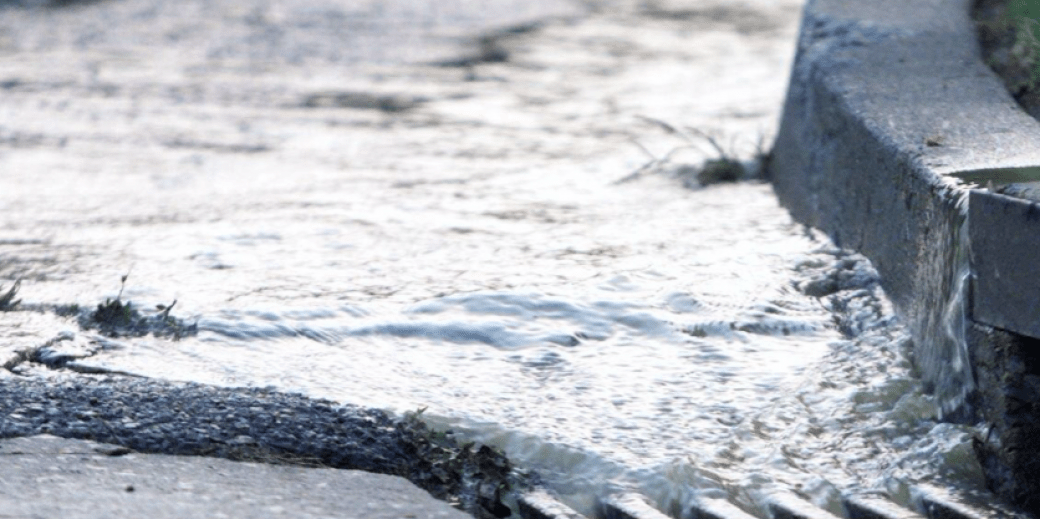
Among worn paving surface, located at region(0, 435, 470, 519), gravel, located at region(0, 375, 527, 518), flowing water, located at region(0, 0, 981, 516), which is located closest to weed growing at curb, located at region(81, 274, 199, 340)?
flowing water, located at region(0, 0, 981, 516)

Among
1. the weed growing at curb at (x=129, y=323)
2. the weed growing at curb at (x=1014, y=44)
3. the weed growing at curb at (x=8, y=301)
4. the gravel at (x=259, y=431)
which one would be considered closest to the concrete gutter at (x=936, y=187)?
the weed growing at curb at (x=1014, y=44)

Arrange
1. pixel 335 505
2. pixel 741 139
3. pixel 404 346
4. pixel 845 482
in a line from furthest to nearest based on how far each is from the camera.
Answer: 1. pixel 741 139
2. pixel 404 346
3. pixel 845 482
4. pixel 335 505

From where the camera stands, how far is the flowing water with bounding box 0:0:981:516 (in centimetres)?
257

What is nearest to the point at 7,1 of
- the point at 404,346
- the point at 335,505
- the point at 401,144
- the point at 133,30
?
the point at 133,30

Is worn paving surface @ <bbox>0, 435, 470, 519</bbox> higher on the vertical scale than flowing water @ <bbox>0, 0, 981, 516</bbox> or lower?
higher

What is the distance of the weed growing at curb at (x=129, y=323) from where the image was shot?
297 cm

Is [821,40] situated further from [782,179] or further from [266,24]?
[266,24]

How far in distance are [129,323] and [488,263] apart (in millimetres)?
1019

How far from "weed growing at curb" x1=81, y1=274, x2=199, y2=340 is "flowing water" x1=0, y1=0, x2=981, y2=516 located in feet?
0.18

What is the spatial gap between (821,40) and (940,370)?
1933 mm

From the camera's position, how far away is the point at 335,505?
2.13 m

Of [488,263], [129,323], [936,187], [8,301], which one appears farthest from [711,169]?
[8,301]

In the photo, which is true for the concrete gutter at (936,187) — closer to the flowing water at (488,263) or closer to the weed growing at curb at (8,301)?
the flowing water at (488,263)

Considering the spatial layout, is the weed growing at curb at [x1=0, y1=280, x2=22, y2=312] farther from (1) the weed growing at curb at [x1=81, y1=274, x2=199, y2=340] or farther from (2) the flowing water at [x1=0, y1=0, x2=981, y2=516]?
(1) the weed growing at curb at [x1=81, y1=274, x2=199, y2=340]
